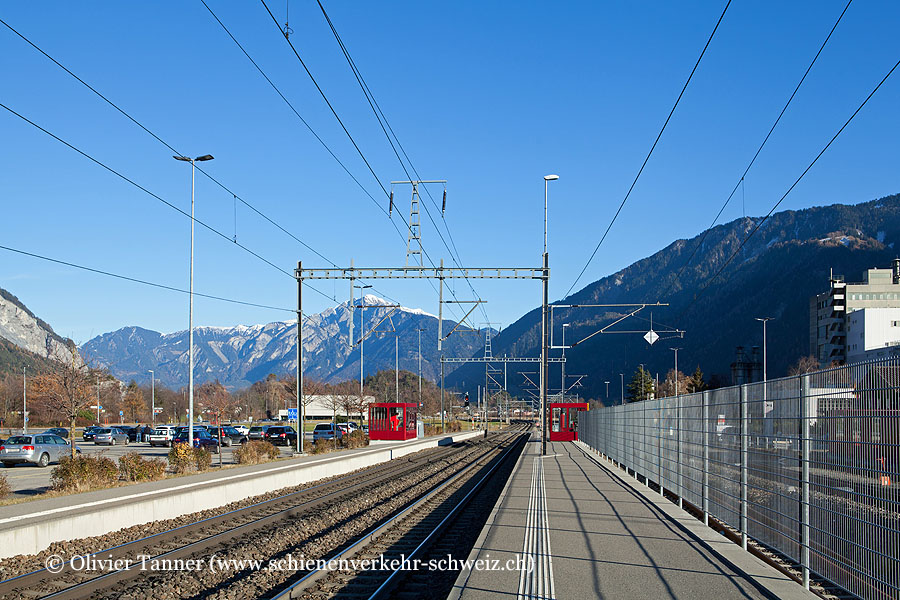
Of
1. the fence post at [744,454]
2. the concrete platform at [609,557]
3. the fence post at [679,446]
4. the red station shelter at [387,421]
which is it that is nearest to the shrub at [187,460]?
the concrete platform at [609,557]

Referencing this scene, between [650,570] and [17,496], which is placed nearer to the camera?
[650,570]

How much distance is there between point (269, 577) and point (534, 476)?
14.8 metres

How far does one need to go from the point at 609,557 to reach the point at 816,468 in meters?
3.42

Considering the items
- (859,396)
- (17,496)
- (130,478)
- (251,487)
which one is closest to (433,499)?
(251,487)

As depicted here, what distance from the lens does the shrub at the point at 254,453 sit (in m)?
32.2

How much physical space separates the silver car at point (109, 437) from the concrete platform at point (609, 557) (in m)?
45.4

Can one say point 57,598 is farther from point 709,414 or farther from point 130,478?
point 130,478

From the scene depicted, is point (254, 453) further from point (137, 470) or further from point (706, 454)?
point (706, 454)

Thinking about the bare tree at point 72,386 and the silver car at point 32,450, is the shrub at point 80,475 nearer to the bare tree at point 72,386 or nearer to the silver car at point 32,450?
the bare tree at point 72,386

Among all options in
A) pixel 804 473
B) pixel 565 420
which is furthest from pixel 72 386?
pixel 565 420

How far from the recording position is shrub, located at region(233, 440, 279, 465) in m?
32.2

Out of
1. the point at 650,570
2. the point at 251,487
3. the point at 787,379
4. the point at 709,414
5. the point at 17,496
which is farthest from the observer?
the point at 251,487

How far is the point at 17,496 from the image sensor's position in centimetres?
2112

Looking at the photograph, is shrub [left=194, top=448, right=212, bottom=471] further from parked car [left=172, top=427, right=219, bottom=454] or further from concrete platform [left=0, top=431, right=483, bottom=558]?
parked car [left=172, top=427, right=219, bottom=454]
